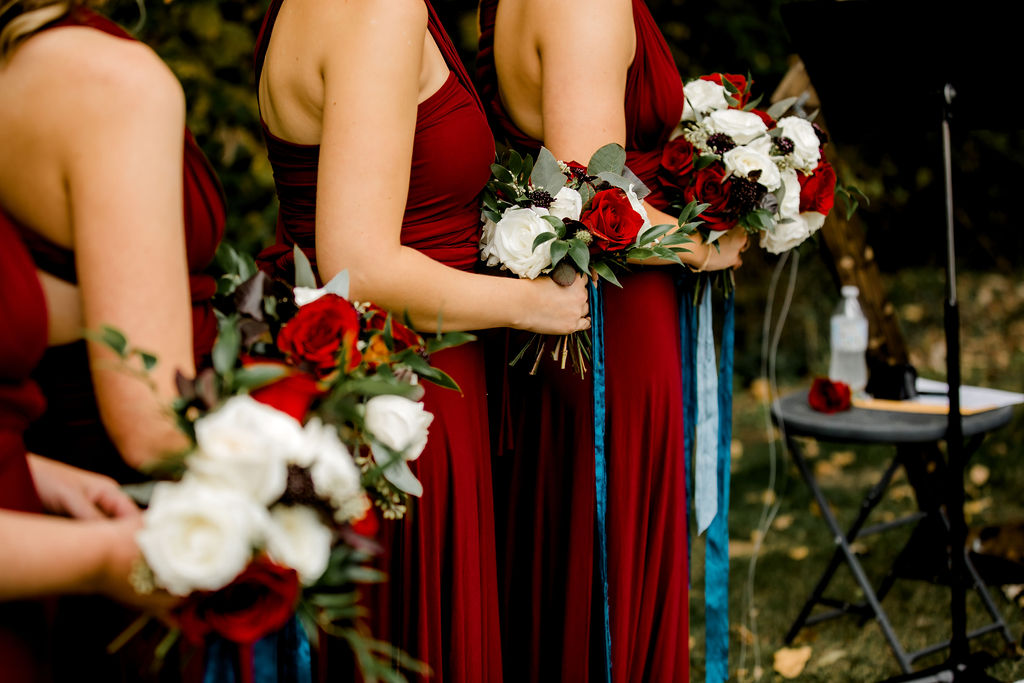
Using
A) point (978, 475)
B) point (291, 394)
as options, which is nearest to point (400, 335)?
point (291, 394)

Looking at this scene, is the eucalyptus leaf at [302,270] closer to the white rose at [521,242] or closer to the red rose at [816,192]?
the white rose at [521,242]

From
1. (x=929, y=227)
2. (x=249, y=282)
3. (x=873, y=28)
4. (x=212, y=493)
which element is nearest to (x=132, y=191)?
(x=249, y=282)

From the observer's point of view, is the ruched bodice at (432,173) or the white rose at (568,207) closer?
the ruched bodice at (432,173)

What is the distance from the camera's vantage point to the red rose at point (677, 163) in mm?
2439

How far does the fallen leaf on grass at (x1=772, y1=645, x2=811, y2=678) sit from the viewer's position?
3324 mm

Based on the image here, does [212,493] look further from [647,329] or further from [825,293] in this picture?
[825,293]

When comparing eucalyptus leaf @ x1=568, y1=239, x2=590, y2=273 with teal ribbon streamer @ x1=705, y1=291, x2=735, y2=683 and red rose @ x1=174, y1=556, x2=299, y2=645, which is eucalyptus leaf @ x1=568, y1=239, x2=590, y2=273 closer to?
teal ribbon streamer @ x1=705, y1=291, x2=735, y2=683

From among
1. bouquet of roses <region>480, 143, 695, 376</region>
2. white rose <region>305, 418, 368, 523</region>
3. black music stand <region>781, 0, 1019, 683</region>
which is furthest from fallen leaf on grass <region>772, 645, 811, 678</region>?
white rose <region>305, 418, 368, 523</region>

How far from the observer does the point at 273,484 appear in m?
1.01

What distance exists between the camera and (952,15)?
2588 mm

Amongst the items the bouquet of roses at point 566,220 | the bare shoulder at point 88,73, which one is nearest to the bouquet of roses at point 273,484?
the bare shoulder at point 88,73

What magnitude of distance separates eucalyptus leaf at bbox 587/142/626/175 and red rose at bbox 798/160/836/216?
693 mm

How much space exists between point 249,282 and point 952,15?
85.1 inches

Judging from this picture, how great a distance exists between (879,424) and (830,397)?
0.22m
